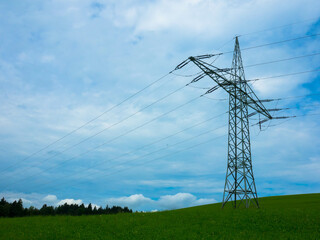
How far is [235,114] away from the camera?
31656 mm

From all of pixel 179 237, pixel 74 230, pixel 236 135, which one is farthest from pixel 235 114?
pixel 74 230

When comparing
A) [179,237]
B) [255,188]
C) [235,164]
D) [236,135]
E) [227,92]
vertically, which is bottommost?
[179,237]

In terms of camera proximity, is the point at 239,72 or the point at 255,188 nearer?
the point at 255,188

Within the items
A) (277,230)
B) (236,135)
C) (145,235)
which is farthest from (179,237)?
(236,135)

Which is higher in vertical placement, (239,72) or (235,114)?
(239,72)

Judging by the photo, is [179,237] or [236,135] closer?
[179,237]

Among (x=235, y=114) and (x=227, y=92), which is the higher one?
(x=227, y=92)

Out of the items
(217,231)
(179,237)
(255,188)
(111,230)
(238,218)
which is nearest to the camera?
(179,237)

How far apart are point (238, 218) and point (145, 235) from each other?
342 inches

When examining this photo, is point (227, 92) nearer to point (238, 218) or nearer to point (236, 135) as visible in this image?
point (236, 135)

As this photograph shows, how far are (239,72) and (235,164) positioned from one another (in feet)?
39.7

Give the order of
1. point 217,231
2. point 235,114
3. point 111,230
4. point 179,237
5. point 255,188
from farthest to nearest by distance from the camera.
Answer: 1. point 235,114
2. point 255,188
3. point 111,230
4. point 217,231
5. point 179,237

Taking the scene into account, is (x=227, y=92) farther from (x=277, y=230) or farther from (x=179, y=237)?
(x=179, y=237)

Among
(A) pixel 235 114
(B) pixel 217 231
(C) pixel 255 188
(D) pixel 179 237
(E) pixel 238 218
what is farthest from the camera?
(A) pixel 235 114
